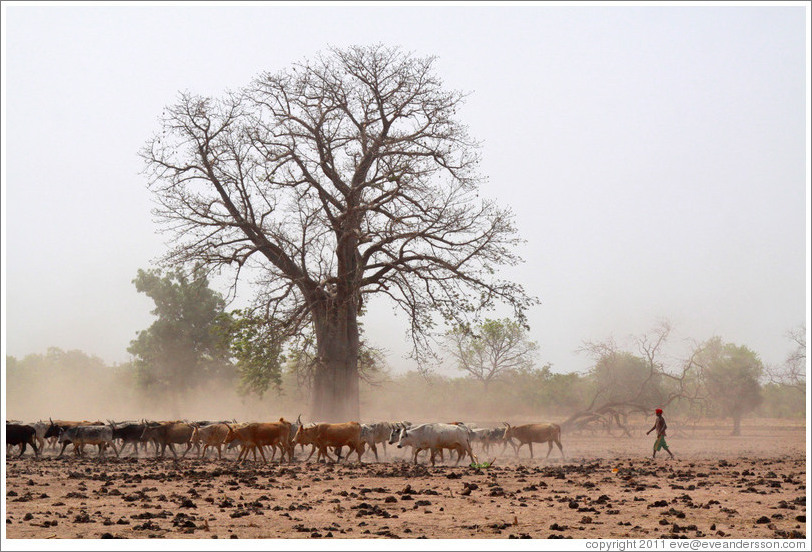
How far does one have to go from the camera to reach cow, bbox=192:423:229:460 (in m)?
24.6

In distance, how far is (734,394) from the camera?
4816 cm

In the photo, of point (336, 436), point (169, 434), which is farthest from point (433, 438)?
point (169, 434)

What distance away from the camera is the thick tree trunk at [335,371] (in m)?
31.0

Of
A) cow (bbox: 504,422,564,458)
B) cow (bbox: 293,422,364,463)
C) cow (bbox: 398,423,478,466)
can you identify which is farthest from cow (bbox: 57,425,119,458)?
cow (bbox: 504,422,564,458)

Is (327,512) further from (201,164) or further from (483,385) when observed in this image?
(483,385)

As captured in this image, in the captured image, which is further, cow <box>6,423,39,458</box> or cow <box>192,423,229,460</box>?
cow <box>6,423,39,458</box>

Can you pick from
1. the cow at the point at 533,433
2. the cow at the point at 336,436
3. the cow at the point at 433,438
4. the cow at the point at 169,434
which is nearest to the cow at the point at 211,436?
the cow at the point at 169,434

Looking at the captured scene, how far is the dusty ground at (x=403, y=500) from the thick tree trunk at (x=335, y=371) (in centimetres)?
837

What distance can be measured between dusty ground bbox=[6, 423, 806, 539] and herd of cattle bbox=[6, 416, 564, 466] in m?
0.80

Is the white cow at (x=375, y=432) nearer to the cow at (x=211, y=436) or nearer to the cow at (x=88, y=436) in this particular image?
the cow at (x=211, y=436)

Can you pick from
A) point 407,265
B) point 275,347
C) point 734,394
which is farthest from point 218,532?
point 734,394

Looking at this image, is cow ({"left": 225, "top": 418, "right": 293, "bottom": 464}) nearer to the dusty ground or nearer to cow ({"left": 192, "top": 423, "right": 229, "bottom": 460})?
the dusty ground

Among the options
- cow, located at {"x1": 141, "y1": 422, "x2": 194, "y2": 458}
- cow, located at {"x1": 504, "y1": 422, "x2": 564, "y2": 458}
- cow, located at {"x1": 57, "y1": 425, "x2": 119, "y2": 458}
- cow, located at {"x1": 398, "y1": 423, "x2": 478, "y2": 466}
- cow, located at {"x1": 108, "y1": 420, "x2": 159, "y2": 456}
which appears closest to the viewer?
cow, located at {"x1": 398, "y1": 423, "x2": 478, "y2": 466}

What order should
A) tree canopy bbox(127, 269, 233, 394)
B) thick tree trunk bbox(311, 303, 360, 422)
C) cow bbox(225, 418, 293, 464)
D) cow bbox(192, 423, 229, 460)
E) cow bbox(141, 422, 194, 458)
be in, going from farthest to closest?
tree canopy bbox(127, 269, 233, 394)
thick tree trunk bbox(311, 303, 360, 422)
cow bbox(141, 422, 194, 458)
cow bbox(192, 423, 229, 460)
cow bbox(225, 418, 293, 464)
